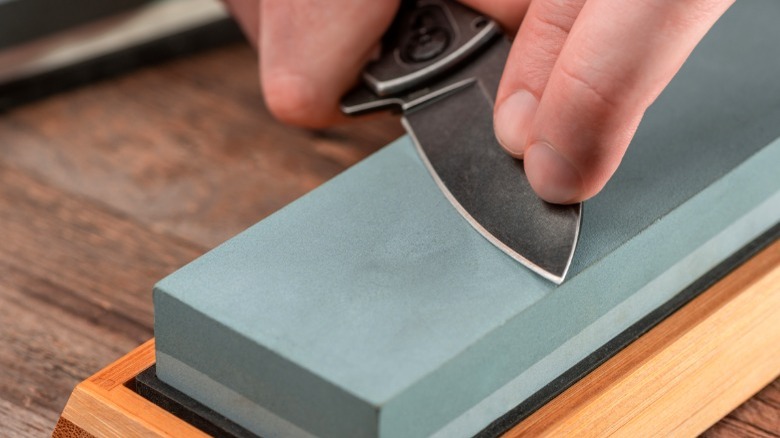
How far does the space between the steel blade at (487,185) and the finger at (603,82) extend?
17 millimetres

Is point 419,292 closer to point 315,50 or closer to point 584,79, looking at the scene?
point 584,79

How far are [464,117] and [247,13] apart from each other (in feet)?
0.88

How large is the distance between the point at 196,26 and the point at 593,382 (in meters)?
0.53

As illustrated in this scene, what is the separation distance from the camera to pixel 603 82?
0.45 m

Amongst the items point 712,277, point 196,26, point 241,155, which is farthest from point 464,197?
point 196,26

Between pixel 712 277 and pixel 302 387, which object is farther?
pixel 712 277

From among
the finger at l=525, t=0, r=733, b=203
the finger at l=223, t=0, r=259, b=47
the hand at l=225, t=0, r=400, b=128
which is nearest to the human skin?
the finger at l=525, t=0, r=733, b=203

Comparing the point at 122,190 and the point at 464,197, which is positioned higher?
the point at 464,197

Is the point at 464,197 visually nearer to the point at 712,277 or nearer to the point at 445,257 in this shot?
the point at 445,257

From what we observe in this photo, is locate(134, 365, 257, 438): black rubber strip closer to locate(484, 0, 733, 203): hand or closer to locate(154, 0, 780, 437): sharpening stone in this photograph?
locate(154, 0, 780, 437): sharpening stone

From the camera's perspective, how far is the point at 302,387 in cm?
41

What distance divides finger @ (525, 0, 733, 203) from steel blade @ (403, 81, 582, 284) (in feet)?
0.06

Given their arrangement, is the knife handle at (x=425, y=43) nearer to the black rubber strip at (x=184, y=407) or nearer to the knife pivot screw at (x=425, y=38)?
the knife pivot screw at (x=425, y=38)

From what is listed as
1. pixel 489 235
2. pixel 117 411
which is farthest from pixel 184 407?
pixel 489 235
